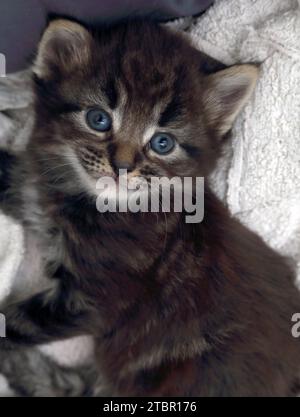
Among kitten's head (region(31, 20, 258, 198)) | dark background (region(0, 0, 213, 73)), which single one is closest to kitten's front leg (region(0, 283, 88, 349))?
kitten's head (region(31, 20, 258, 198))

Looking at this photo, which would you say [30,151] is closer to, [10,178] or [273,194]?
[10,178]

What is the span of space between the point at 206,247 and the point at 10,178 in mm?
744

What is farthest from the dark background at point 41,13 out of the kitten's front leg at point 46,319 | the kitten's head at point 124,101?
the kitten's front leg at point 46,319

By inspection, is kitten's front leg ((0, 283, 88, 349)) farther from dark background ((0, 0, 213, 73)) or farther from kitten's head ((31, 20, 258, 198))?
dark background ((0, 0, 213, 73))

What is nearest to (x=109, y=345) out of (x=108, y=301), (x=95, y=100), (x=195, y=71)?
(x=108, y=301)

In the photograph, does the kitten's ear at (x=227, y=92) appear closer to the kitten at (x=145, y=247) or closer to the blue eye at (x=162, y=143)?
the kitten at (x=145, y=247)

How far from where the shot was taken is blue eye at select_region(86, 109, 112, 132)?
5.04ft

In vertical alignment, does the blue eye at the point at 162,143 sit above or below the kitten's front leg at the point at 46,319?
above

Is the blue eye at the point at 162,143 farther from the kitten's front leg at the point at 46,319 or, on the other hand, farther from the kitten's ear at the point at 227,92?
the kitten's front leg at the point at 46,319

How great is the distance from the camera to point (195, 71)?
1650mm

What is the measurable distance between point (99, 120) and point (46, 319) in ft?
1.98

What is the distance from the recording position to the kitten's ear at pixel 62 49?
5.15 ft

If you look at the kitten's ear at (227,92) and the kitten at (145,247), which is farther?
the kitten's ear at (227,92)

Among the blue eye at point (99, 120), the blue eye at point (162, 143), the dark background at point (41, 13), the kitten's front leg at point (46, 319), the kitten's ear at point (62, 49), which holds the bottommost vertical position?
the kitten's front leg at point (46, 319)
